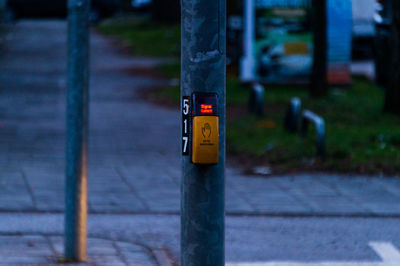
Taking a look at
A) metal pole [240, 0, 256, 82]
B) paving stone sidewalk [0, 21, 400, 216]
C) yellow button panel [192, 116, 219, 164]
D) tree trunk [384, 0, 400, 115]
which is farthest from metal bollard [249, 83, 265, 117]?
yellow button panel [192, 116, 219, 164]

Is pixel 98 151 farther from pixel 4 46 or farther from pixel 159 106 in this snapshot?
pixel 4 46

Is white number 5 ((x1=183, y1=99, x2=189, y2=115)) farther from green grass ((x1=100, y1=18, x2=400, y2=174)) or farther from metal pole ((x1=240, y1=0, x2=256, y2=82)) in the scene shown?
metal pole ((x1=240, y1=0, x2=256, y2=82))

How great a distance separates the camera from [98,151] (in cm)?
1150

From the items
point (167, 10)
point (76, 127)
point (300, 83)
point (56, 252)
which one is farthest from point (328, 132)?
point (167, 10)

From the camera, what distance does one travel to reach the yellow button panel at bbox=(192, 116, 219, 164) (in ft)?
13.3

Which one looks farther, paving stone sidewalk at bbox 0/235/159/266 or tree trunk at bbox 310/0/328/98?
tree trunk at bbox 310/0/328/98

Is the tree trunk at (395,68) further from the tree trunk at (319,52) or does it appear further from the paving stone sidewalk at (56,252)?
the paving stone sidewalk at (56,252)

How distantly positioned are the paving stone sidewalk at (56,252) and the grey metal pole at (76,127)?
26 centimetres

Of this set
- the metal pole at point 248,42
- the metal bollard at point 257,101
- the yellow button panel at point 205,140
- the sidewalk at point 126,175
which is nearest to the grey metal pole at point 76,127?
the sidewalk at point 126,175

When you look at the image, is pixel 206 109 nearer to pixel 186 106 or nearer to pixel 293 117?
pixel 186 106

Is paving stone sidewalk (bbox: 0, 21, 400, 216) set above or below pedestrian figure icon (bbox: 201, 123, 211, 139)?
below

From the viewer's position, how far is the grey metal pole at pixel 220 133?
4.11 meters

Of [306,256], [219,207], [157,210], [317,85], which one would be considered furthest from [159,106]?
[219,207]

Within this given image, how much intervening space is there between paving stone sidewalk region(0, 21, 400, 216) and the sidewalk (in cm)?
1
